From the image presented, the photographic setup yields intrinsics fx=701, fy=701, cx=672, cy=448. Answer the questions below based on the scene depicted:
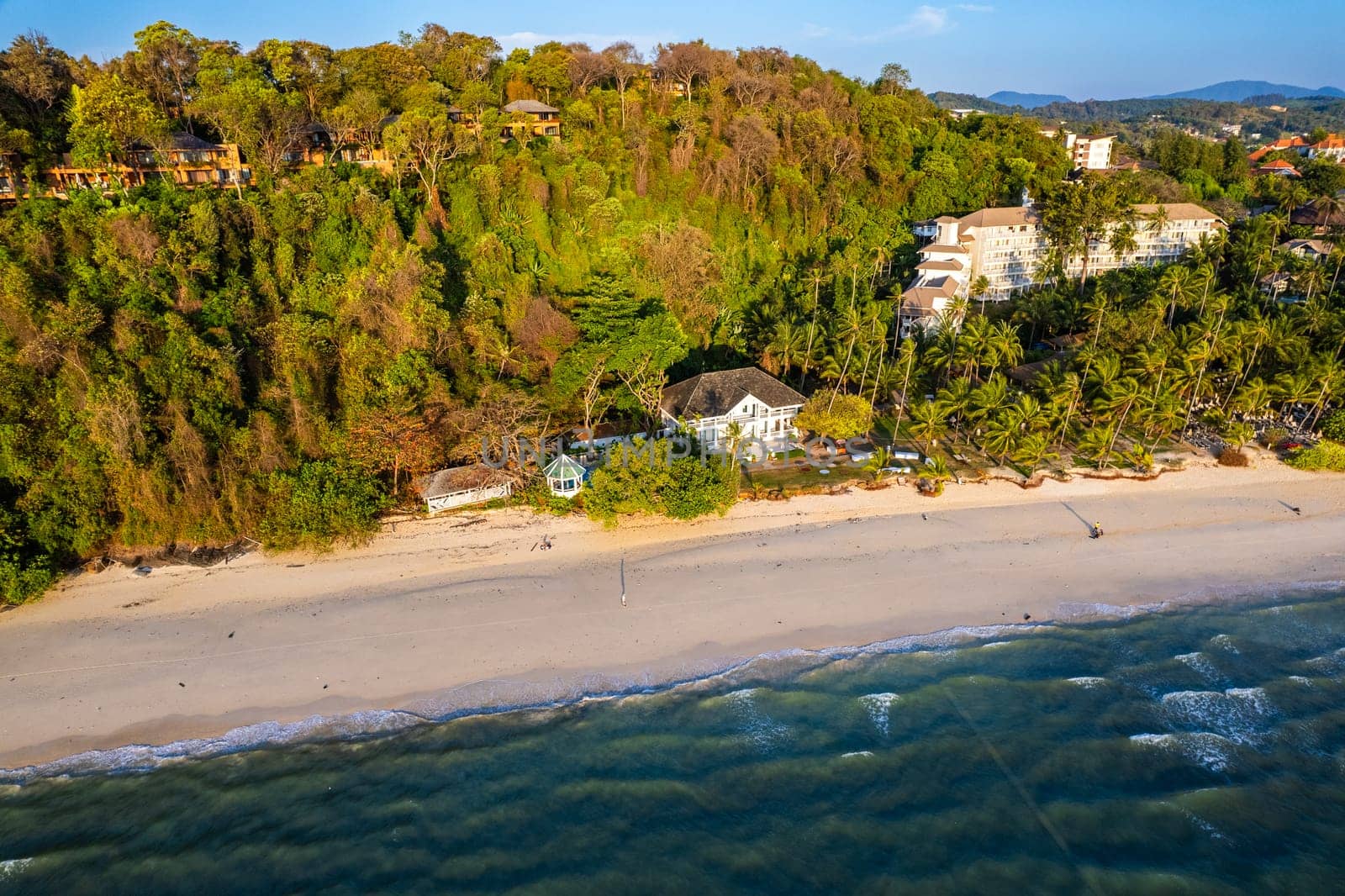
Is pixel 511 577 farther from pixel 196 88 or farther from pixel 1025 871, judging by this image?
pixel 196 88

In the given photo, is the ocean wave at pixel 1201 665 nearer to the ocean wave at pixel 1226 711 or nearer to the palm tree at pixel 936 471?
the ocean wave at pixel 1226 711

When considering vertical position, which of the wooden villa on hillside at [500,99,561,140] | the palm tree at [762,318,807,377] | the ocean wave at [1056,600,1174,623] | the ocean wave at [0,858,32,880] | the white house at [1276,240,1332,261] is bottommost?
the ocean wave at [0,858,32,880]

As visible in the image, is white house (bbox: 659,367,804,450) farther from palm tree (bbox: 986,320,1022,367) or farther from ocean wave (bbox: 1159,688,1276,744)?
ocean wave (bbox: 1159,688,1276,744)

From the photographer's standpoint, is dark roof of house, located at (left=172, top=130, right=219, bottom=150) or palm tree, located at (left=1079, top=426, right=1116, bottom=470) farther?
dark roof of house, located at (left=172, top=130, right=219, bottom=150)

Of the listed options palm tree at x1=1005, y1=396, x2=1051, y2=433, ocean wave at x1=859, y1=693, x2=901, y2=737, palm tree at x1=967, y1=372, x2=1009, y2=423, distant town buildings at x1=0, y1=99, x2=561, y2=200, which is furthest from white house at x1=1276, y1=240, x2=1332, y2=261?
distant town buildings at x1=0, y1=99, x2=561, y2=200

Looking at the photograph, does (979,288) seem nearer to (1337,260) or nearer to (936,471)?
(1337,260)

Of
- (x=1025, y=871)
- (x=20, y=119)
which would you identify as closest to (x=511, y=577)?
(x=1025, y=871)
